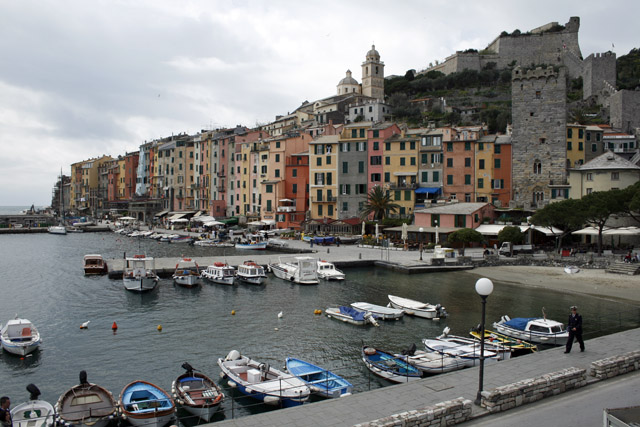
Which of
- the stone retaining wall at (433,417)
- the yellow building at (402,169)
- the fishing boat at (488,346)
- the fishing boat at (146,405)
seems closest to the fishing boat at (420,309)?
the fishing boat at (488,346)

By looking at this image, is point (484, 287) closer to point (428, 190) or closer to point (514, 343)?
point (514, 343)

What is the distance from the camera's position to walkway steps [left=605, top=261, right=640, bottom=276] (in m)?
39.6

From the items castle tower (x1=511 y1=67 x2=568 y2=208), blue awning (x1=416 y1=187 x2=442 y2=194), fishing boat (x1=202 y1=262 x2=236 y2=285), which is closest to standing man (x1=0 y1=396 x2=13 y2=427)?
fishing boat (x1=202 y1=262 x2=236 y2=285)

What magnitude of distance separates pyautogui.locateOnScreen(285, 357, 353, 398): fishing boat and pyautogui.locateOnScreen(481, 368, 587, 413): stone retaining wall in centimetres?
547

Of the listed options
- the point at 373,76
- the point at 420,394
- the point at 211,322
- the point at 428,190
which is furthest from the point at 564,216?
the point at 373,76

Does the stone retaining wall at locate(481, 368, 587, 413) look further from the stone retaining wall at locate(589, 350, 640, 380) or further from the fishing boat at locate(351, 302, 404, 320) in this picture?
the fishing boat at locate(351, 302, 404, 320)

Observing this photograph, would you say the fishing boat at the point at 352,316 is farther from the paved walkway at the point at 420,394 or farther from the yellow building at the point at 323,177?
the yellow building at the point at 323,177

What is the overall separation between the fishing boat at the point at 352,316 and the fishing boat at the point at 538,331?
7318mm

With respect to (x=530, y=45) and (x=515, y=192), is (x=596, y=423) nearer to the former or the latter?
(x=515, y=192)

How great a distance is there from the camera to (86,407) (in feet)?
54.0

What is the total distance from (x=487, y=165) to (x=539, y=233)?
13.7m

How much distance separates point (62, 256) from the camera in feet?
205

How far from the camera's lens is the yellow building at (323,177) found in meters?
76.2

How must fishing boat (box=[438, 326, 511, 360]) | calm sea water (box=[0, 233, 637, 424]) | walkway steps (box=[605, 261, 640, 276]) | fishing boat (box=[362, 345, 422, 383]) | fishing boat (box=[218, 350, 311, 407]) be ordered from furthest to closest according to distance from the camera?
walkway steps (box=[605, 261, 640, 276]), calm sea water (box=[0, 233, 637, 424]), fishing boat (box=[438, 326, 511, 360]), fishing boat (box=[362, 345, 422, 383]), fishing boat (box=[218, 350, 311, 407])
